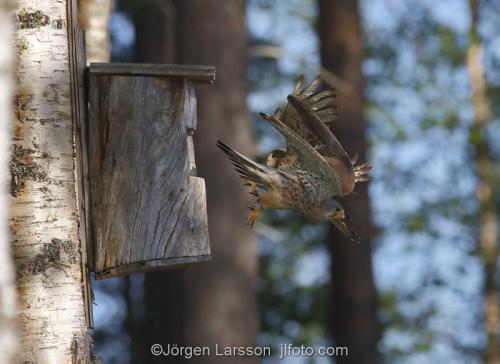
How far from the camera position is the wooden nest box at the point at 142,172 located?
12.5ft

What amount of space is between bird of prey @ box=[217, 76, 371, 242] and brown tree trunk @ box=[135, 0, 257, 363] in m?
3.91

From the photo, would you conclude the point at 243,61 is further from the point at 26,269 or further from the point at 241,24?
the point at 26,269

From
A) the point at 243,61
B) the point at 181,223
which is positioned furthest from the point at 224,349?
the point at 181,223

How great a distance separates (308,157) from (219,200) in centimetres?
445

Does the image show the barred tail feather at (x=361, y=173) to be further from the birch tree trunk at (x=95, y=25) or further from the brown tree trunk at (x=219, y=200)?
the brown tree trunk at (x=219, y=200)

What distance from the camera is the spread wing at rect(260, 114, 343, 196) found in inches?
143

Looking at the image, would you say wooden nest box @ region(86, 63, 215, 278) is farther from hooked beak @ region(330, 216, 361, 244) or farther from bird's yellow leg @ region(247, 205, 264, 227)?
hooked beak @ region(330, 216, 361, 244)

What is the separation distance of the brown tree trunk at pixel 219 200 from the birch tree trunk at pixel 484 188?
6.76m

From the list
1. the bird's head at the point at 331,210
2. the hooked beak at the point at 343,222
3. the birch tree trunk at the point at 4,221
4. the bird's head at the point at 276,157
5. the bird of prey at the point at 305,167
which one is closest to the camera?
the birch tree trunk at the point at 4,221

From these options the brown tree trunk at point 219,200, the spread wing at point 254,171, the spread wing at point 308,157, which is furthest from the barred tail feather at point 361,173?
the brown tree trunk at point 219,200

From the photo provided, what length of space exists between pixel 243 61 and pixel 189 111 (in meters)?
4.79

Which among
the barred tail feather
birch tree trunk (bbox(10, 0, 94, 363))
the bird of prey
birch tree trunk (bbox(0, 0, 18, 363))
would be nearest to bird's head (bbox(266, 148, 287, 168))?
the bird of prey

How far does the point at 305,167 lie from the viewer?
12.3 feet

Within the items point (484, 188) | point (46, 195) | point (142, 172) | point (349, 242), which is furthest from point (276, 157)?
point (484, 188)
